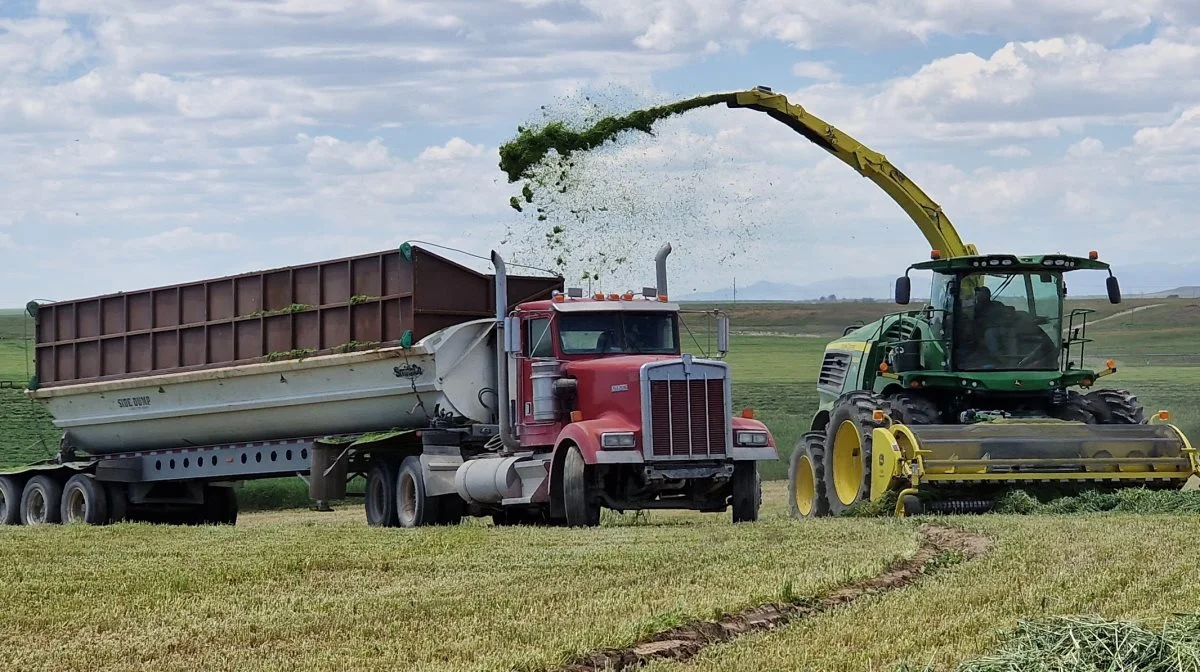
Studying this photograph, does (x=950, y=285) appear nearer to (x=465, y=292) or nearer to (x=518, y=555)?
(x=465, y=292)

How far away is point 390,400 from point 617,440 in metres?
4.35

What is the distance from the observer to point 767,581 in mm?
10719

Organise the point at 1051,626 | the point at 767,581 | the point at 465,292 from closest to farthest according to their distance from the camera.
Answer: the point at 1051,626
the point at 767,581
the point at 465,292

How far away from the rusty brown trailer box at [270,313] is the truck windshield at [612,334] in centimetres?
220

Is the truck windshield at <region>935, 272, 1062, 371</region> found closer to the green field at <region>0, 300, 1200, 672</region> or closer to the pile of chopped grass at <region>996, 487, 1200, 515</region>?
the pile of chopped grass at <region>996, 487, 1200, 515</region>

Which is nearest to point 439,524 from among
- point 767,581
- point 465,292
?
point 465,292

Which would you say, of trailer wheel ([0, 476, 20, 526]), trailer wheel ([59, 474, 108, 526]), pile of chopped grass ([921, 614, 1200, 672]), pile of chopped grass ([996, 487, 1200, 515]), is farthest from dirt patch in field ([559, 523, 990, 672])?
trailer wheel ([0, 476, 20, 526])

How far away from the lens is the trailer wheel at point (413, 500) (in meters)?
19.2

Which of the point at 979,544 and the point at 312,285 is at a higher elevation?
the point at 312,285

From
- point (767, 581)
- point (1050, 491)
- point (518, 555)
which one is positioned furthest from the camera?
point (1050, 491)

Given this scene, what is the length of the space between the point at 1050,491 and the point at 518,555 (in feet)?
22.5

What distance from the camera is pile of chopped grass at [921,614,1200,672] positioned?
22.6 ft

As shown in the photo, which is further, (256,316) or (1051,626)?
(256,316)

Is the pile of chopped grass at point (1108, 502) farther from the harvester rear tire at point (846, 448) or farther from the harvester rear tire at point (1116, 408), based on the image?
the harvester rear tire at point (846, 448)
